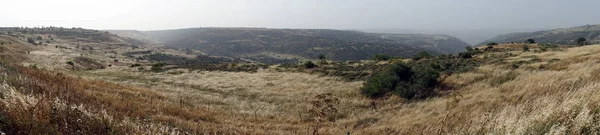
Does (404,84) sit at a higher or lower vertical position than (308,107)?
higher

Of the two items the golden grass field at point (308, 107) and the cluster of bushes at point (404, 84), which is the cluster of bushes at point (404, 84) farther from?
the golden grass field at point (308, 107)

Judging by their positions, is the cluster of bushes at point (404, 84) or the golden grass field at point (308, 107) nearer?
the golden grass field at point (308, 107)

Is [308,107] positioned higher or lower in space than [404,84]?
lower

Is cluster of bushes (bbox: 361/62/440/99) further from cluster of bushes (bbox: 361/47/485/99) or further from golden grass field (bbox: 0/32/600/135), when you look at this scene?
golden grass field (bbox: 0/32/600/135)

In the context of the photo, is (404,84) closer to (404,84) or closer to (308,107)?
(404,84)

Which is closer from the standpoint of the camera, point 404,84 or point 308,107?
point 308,107

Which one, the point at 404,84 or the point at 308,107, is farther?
the point at 404,84

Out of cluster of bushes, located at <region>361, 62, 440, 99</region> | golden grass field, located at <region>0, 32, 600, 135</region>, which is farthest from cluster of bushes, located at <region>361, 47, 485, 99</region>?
golden grass field, located at <region>0, 32, 600, 135</region>

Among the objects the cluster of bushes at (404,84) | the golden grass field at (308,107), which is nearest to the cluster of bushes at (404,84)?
the cluster of bushes at (404,84)

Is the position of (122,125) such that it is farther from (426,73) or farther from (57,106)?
(426,73)

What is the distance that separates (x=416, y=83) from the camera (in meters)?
20.7

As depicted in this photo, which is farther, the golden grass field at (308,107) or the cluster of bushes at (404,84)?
the cluster of bushes at (404,84)

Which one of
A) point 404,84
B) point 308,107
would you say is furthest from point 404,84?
point 308,107

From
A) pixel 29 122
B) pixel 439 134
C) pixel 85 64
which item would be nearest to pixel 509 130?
pixel 439 134
